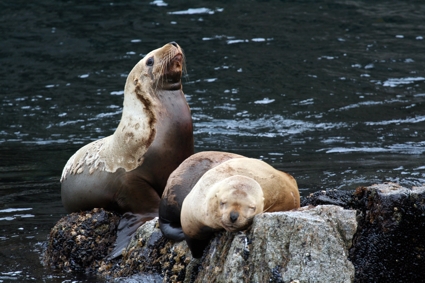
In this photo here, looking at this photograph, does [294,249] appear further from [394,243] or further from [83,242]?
[83,242]

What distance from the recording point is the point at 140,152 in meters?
6.36

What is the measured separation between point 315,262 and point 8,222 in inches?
175

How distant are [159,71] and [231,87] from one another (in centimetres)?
767

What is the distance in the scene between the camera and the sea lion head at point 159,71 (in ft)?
22.0

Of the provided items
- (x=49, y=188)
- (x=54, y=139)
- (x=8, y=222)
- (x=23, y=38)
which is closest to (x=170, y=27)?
(x=23, y=38)

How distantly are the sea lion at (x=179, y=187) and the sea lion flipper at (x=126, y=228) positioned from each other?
0.75 metres

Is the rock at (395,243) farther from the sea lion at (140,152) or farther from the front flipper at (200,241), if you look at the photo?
the sea lion at (140,152)

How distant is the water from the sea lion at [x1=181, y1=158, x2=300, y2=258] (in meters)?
1.52

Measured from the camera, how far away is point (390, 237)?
4469mm

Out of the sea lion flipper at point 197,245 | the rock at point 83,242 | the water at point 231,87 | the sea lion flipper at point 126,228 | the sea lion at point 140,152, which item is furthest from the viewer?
the water at point 231,87

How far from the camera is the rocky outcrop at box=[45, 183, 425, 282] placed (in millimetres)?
4160

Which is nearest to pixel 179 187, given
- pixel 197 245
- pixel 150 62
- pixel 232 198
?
pixel 197 245

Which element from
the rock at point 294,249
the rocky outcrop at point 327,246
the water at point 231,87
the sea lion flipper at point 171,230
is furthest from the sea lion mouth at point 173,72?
the rock at point 294,249

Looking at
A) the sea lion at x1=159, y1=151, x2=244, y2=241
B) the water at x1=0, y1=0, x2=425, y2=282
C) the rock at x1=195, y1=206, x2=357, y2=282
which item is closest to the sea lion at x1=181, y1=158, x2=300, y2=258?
the rock at x1=195, y1=206, x2=357, y2=282
